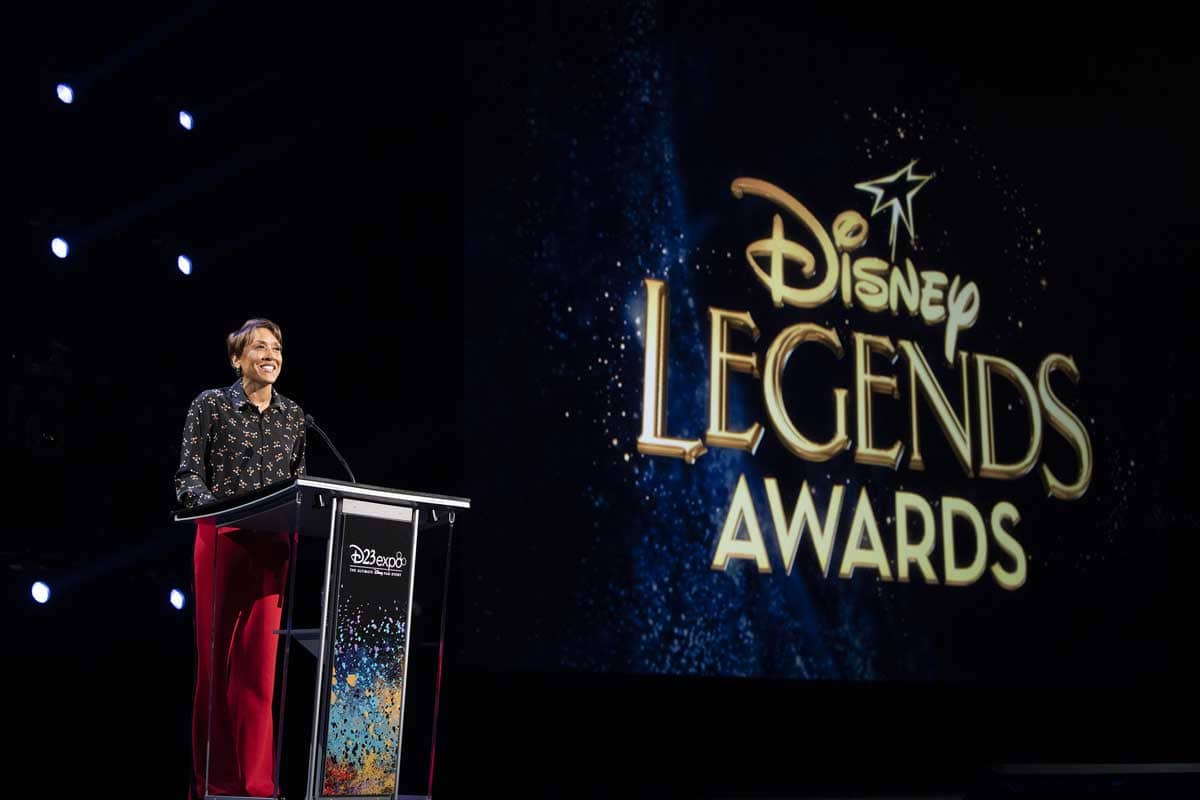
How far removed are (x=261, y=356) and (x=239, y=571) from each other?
1.59 ft

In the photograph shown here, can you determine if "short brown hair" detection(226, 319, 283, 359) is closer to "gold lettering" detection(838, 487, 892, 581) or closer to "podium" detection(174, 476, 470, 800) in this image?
"podium" detection(174, 476, 470, 800)

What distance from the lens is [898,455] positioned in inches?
188

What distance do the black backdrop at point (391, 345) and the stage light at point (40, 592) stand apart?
3cm

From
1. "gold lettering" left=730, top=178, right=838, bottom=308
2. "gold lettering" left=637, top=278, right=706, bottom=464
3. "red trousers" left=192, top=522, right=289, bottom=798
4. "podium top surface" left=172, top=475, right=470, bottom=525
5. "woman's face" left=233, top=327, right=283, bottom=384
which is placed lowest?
"red trousers" left=192, top=522, right=289, bottom=798

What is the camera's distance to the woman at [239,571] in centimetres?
239

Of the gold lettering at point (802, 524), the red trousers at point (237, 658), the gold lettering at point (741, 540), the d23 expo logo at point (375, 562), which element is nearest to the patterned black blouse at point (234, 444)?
the red trousers at point (237, 658)

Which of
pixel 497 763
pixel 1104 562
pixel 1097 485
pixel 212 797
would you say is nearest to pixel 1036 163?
pixel 1097 485

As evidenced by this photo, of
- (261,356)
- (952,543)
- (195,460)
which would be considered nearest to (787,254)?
(952,543)

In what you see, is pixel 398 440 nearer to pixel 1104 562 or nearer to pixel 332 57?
pixel 332 57

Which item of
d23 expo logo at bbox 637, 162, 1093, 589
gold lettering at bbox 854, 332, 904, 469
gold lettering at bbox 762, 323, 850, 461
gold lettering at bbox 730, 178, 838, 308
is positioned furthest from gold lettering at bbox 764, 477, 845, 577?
gold lettering at bbox 730, 178, 838, 308

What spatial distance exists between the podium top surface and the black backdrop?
36.3 inches

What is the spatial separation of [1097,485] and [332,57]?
3.69m

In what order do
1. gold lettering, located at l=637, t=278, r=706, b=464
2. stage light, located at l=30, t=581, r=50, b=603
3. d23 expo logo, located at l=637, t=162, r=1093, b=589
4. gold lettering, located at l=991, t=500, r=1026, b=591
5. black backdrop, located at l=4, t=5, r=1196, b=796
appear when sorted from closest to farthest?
stage light, located at l=30, t=581, r=50, b=603, black backdrop, located at l=4, t=5, r=1196, b=796, gold lettering, located at l=637, t=278, r=706, b=464, d23 expo logo, located at l=637, t=162, r=1093, b=589, gold lettering, located at l=991, t=500, r=1026, b=591

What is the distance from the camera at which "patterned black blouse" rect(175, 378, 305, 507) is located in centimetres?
255
